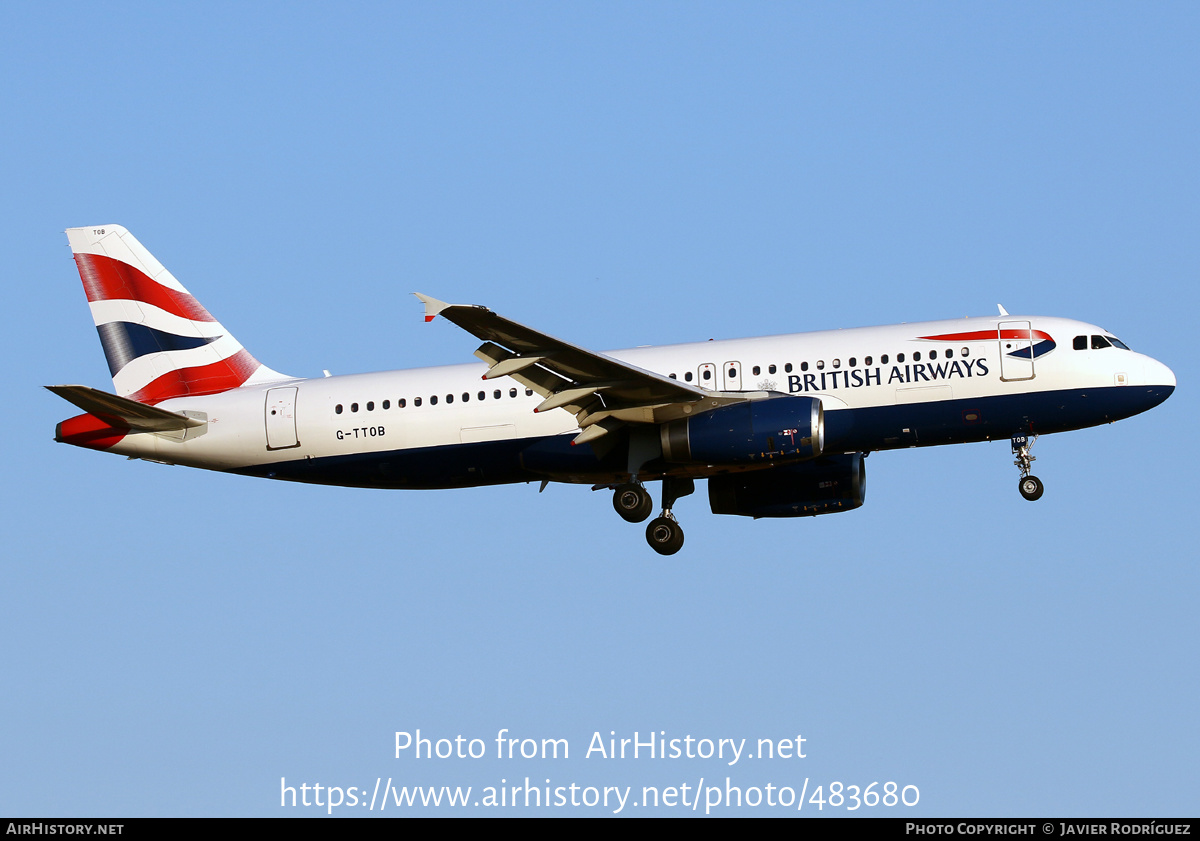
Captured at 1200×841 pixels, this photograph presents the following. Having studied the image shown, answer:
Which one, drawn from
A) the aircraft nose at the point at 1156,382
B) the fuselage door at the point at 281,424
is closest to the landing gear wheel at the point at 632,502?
the fuselage door at the point at 281,424

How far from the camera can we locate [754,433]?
3462cm

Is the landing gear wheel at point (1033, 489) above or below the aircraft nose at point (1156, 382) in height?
below

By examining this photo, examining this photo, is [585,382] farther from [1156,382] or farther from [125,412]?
[1156,382]

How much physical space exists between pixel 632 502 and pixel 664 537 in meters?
1.17

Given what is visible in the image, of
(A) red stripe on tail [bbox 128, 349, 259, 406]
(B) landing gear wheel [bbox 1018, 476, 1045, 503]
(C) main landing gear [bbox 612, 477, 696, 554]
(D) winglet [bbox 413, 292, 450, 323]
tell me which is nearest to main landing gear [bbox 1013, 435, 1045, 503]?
(B) landing gear wheel [bbox 1018, 476, 1045, 503]

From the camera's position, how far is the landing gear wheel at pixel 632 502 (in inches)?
1485

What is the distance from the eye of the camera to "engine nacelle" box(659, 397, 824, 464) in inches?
1357

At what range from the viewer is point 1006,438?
1435 inches

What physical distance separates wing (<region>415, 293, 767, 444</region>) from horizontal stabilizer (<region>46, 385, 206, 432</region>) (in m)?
8.98

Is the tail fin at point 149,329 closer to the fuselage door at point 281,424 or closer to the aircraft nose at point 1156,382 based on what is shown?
the fuselage door at point 281,424

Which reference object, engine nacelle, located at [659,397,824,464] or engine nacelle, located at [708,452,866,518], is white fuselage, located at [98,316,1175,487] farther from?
engine nacelle, located at [708,452,866,518]

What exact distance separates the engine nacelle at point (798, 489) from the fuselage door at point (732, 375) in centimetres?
334

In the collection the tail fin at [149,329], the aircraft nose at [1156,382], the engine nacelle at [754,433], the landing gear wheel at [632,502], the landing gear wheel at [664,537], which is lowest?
the landing gear wheel at [664,537]
